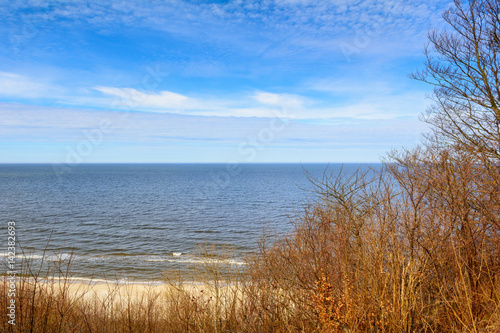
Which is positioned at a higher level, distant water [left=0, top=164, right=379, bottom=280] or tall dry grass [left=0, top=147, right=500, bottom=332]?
tall dry grass [left=0, top=147, right=500, bottom=332]

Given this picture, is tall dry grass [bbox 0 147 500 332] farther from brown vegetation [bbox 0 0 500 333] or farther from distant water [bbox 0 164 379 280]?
distant water [bbox 0 164 379 280]

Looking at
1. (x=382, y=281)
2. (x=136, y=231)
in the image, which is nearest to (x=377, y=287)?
(x=382, y=281)

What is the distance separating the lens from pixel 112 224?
1575 inches

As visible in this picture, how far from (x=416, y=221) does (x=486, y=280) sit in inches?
90.5

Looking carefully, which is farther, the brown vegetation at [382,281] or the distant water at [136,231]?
the distant water at [136,231]

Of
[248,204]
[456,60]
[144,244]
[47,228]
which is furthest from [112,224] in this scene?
[456,60]

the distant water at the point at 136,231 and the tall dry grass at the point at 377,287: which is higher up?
the tall dry grass at the point at 377,287

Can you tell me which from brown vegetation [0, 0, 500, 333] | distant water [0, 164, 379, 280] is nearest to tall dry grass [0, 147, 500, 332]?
brown vegetation [0, 0, 500, 333]

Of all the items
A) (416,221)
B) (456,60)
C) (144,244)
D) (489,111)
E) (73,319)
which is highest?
(456,60)

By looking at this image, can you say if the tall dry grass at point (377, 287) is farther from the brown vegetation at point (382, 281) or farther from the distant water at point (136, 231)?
the distant water at point (136, 231)

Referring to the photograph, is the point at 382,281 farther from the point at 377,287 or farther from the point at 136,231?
the point at 136,231

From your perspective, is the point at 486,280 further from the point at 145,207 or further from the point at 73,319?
the point at 145,207

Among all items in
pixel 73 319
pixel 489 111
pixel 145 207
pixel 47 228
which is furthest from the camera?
pixel 145 207

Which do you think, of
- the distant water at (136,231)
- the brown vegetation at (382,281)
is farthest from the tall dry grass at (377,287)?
the distant water at (136,231)
